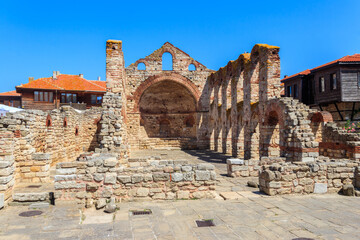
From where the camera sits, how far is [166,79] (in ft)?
90.4

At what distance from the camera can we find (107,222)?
17.7 ft

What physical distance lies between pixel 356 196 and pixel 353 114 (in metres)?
18.8

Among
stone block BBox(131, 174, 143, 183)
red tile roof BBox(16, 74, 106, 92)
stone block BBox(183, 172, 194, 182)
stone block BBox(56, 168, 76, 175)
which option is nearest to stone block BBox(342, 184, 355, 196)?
stone block BBox(183, 172, 194, 182)

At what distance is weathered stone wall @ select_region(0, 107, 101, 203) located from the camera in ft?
23.9

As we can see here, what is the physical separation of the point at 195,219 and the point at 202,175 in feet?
5.95

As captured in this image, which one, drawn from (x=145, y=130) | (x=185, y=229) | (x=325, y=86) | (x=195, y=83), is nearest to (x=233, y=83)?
(x=195, y=83)

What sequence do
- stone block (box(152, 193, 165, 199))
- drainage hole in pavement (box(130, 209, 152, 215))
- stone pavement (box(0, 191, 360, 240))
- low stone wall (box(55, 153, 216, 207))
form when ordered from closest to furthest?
stone pavement (box(0, 191, 360, 240)), drainage hole in pavement (box(130, 209, 152, 215)), low stone wall (box(55, 153, 216, 207)), stone block (box(152, 193, 165, 199))

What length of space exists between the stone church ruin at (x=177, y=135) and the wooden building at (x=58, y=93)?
26.3ft

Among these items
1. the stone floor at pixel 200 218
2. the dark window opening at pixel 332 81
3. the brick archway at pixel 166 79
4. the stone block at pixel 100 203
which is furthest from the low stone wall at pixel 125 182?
the dark window opening at pixel 332 81

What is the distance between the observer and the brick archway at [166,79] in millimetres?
26922

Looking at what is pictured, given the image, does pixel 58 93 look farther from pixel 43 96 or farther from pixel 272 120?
pixel 272 120

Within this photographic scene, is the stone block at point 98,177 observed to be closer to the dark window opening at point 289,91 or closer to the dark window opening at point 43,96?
the dark window opening at point 289,91

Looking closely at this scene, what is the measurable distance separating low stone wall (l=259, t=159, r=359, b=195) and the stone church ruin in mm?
28

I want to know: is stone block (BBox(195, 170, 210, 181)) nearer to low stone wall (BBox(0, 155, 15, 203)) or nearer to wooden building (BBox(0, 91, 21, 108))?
low stone wall (BBox(0, 155, 15, 203))
